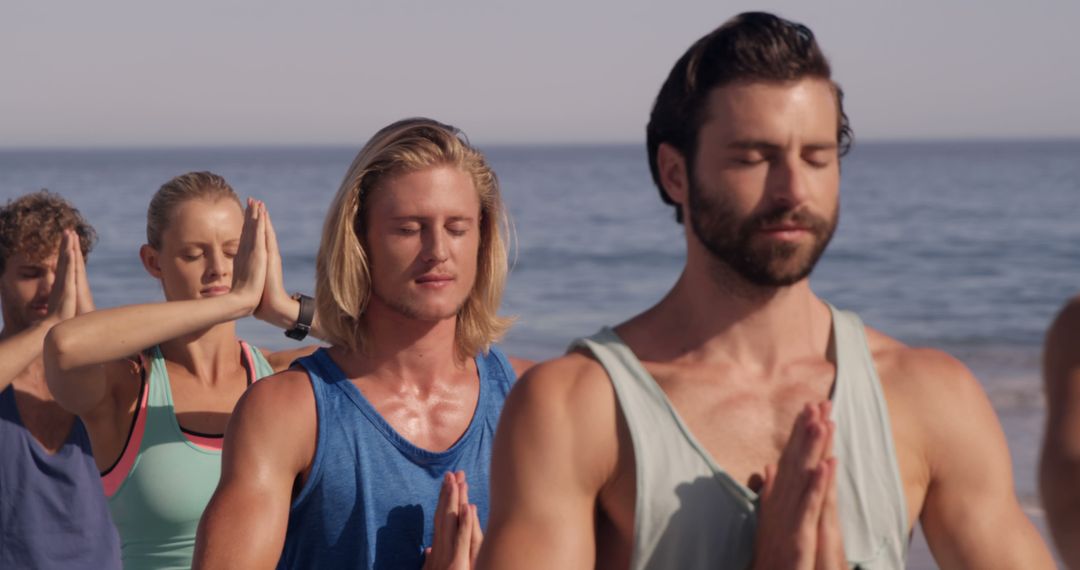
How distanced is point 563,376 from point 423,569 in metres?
1.09

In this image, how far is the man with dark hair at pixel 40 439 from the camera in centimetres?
496

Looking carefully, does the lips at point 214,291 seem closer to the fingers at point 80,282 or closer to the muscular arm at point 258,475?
the fingers at point 80,282

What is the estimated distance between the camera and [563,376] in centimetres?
266

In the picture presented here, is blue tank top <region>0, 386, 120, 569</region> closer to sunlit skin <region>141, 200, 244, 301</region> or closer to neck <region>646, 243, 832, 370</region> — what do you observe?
sunlit skin <region>141, 200, 244, 301</region>

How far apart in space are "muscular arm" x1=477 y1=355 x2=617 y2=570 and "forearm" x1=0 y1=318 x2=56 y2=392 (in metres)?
2.80

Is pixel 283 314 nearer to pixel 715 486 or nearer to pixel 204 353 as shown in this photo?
pixel 204 353

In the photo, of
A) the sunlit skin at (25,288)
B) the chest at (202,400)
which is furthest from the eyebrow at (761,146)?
the sunlit skin at (25,288)

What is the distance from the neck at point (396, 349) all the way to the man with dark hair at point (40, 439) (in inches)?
59.4

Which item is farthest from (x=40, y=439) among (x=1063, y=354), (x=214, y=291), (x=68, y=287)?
(x=1063, y=354)

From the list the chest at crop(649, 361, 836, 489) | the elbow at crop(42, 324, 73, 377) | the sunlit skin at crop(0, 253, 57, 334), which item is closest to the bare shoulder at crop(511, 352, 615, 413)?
the chest at crop(649, 361, 836, 489)

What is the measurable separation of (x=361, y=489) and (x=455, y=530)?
0.93 feet

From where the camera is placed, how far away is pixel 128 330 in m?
4.45

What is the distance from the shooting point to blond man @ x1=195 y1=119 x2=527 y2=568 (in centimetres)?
348

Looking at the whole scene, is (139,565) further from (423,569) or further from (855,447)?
(855,447)
